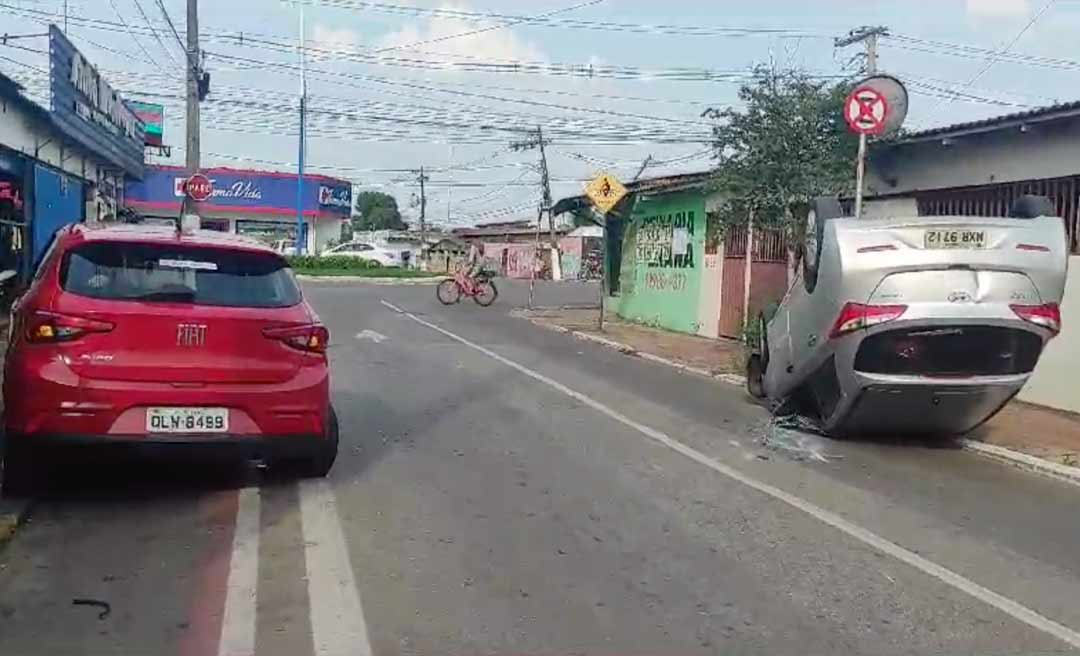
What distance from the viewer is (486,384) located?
14375 mm

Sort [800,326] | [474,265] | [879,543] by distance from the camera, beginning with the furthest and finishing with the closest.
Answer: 1. [474,265]
2. [800,326]
3. [879,543]

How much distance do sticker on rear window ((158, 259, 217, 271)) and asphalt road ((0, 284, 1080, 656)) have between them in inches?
57.6

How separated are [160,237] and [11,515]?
6.07 ft

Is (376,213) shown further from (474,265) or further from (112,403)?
(112,403)

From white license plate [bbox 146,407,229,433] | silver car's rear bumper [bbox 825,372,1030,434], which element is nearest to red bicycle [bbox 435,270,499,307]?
silver car's rear bumper [bbox 825,372,1030,434]

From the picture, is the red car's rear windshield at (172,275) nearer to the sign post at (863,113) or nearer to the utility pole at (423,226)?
the sign post at (863,113)

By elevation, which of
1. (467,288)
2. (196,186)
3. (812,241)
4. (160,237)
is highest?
(196,186)

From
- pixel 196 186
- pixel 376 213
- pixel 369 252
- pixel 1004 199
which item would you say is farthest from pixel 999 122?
pixel 376 213

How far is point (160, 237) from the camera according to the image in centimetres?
740

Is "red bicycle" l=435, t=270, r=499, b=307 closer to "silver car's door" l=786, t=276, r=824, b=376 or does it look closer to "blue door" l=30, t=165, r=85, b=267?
"blue door" l=30, t=165, r=85, b=267

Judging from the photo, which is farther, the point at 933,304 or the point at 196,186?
the point at 196,186

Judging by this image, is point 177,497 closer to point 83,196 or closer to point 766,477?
point 766,477

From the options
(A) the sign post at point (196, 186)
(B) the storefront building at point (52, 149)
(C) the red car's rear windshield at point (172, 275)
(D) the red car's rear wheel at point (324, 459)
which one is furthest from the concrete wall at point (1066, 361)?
(A) the sign post at point (196, 186)

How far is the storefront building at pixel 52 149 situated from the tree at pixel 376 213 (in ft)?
300
